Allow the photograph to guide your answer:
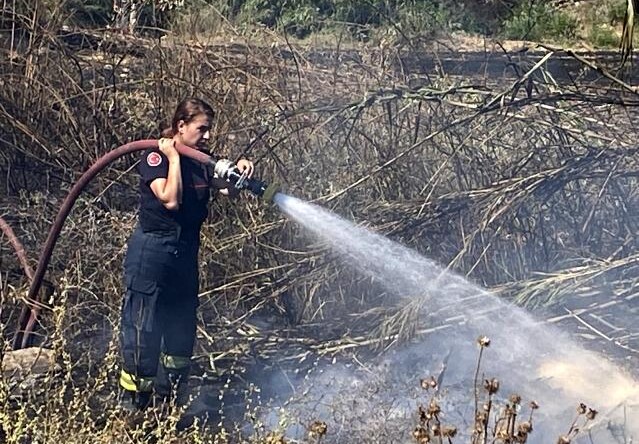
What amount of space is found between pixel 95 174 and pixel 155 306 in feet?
2.23

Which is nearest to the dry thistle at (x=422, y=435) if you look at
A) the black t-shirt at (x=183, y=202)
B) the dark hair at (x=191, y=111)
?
the black t-shirt at (x=183, y=202)

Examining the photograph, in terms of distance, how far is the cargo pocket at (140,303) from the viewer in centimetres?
437

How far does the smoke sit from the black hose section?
1.71 ft

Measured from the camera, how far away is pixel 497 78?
22.6 ft

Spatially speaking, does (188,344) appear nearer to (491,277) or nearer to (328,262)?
(328,262)

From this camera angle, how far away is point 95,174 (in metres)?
4.46

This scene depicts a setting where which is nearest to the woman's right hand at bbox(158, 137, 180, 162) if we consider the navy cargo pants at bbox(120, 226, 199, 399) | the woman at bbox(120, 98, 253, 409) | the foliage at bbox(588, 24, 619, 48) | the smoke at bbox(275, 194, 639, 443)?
the woman at bbox(120, 98, 253, 409)

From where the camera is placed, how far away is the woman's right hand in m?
4.21

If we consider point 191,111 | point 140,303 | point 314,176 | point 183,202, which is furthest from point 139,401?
point 314,176

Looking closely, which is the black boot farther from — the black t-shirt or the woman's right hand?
the woman's right hand

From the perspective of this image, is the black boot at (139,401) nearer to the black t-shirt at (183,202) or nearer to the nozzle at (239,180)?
the black t-shirt at (183,202)

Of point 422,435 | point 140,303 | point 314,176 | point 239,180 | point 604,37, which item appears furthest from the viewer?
point 604,37

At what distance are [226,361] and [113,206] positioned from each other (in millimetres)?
1598

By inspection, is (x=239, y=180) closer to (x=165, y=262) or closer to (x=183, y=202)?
(x=183, y=202)
